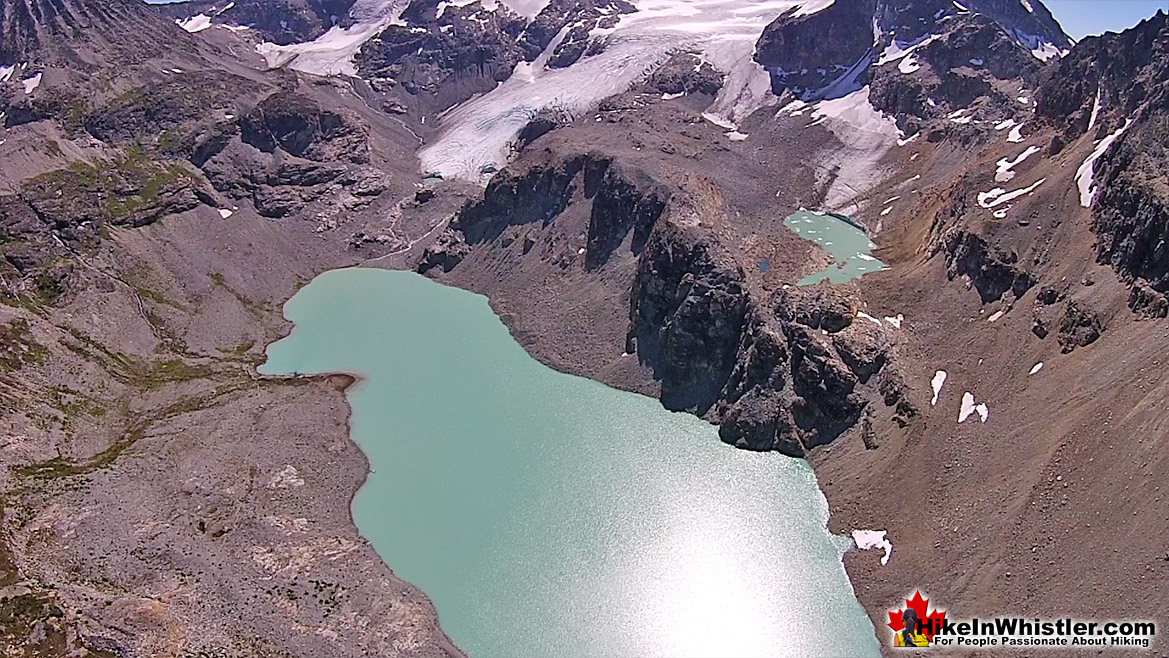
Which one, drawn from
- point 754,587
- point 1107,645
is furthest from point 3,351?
point 1107,645

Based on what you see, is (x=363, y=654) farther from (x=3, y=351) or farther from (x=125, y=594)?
(x=3, y=351)

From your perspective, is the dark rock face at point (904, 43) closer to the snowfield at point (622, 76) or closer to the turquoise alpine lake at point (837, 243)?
the snowfield at point (622, 76)

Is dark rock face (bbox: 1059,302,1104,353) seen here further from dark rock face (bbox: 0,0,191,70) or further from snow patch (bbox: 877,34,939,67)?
dark rock face (bbox: 0,0,191,70)

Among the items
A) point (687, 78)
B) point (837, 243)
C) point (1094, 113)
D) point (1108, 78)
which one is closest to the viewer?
point (1094, 113)

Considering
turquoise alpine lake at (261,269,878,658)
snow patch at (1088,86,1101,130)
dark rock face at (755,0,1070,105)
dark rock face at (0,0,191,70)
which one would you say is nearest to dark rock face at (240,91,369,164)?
dark rock face at (0,0,191,70)

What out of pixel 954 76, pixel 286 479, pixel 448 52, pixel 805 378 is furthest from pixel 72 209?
pixel 954 76

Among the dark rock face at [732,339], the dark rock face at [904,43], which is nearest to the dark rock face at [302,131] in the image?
the dark rock face at [732,339]

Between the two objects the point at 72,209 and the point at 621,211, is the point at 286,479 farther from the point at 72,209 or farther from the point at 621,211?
the point at 72,209
